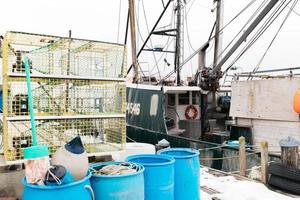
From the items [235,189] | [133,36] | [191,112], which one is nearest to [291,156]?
[235,189]

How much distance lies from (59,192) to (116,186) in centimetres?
46

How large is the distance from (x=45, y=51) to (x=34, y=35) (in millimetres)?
194

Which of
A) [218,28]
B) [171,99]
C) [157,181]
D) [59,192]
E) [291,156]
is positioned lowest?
[291,156]

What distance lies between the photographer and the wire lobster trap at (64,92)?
3.01 m

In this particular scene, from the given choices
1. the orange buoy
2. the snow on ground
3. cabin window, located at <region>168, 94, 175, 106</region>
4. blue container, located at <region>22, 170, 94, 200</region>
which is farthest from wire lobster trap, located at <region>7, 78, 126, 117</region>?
cabin window, located at <region>168, 94, 175, 106</region>

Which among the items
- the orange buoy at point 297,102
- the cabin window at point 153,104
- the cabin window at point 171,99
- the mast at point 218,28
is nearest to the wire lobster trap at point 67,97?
the orange buoy at point 297,102

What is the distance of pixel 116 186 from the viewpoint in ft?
7.95

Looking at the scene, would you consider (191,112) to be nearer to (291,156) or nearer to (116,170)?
(291,156)

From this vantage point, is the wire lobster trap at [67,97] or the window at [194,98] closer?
the wire lobster trap at [67,97]

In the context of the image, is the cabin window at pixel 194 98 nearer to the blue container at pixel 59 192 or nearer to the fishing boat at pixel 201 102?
the fishing boat at pixel 201 102

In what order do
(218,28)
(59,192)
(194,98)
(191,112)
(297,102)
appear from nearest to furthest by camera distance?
(59,192)
(297,102)
(218,28)
(191,112)
(194,98)

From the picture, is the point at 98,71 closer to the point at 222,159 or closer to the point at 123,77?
the point at 123,77

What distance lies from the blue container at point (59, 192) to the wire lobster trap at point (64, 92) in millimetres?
925

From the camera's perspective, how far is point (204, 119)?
34.8 ft
